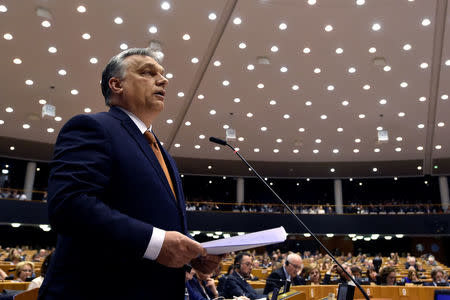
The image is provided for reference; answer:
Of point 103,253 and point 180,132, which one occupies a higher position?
point 180,132

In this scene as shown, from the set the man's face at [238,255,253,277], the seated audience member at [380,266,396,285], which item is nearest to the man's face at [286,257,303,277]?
the man's face at [238,255,253,277]

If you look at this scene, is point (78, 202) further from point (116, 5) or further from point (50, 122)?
point (50, 122)

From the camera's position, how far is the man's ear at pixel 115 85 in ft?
4.88

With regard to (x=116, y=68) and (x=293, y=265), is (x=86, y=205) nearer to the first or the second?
(x=116, y=68)

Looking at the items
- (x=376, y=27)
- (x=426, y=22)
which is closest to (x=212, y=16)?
(x=376, y=27)

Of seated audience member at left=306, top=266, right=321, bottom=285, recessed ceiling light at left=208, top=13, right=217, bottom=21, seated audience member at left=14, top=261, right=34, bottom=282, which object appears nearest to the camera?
seated audience member at left=14, top=261, right=34, bottom=282

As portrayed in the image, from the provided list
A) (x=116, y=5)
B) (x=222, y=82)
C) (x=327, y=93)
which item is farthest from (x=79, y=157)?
(x=327, y=93)

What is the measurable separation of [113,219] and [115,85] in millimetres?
576

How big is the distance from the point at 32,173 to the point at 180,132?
27.0ft

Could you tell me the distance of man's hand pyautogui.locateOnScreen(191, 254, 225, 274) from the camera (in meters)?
1.35

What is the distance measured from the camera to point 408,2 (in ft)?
33.0

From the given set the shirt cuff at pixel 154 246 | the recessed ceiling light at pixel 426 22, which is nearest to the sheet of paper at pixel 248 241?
the shirt cuff at pixel 154 246

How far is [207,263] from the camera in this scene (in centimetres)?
138

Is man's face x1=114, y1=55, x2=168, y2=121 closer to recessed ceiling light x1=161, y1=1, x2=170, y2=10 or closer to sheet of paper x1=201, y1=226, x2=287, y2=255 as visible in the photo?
sheet of paper x1=201, y1=226, x2=287, y2=255
